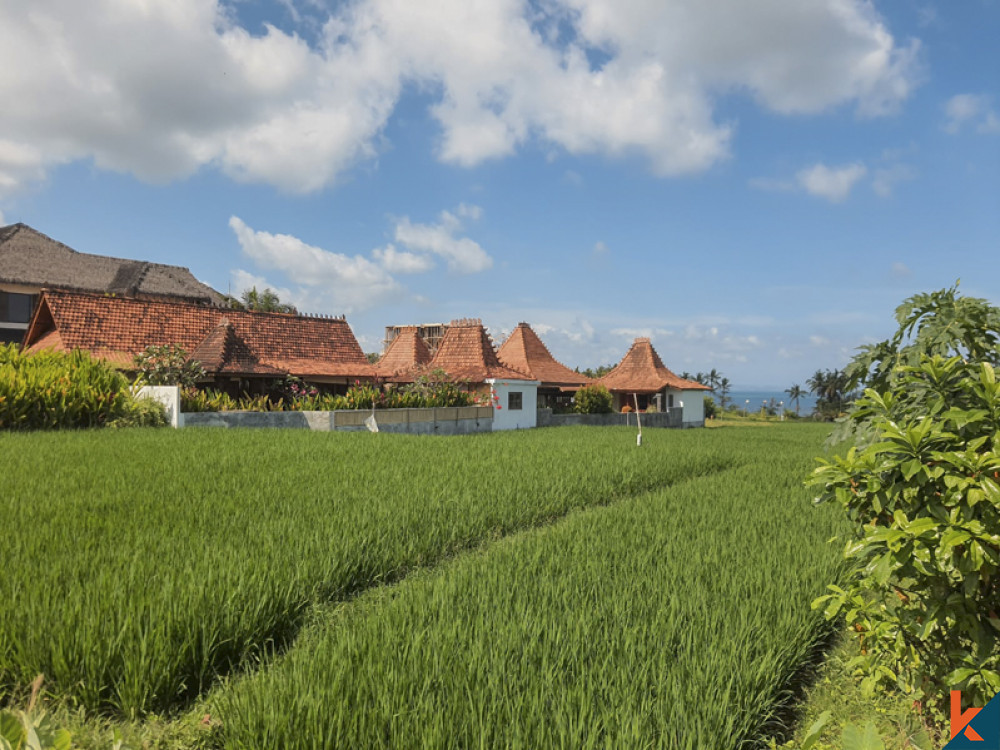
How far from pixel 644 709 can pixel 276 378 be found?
66.3ft

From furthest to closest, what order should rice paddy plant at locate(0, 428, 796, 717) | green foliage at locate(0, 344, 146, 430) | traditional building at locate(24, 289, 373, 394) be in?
traditional building at locate(24, 289, 373, 394) → green foliage at locate(0, 344, 146, 430) → rice paddy plant at locate(0, 428, 796, 717)

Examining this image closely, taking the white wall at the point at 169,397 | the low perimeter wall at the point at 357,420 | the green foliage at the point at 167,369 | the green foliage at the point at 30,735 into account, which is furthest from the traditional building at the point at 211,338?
the green foliage at the point at 30,735

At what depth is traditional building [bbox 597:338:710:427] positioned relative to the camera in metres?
32.6

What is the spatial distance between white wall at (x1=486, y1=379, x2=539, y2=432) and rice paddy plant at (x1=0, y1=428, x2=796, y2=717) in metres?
10.1

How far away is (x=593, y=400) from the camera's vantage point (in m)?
27.6

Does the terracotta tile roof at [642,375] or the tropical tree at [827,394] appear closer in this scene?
the terracotta tile roof at [642,375]

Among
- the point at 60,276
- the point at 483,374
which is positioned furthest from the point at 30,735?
the point at 60,276

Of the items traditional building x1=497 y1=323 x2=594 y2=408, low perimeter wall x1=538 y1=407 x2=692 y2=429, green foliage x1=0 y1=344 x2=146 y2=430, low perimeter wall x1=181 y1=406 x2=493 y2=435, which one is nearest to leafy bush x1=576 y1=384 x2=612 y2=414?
low perimeter wall x1=538 y1=407 x2=692 y2=429

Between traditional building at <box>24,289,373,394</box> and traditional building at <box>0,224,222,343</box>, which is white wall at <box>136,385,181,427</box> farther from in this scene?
traditional building at <box>0,224,222,343</box>

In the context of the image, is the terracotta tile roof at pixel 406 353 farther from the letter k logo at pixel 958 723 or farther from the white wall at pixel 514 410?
the letter k logo at pixel 958 723

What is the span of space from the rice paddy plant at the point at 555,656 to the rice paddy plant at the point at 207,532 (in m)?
0.37

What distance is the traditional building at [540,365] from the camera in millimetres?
28625

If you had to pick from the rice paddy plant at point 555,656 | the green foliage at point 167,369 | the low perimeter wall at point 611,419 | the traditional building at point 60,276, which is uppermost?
the traditional building at point 60,276

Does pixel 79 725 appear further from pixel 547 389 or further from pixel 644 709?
pixel 547 389
